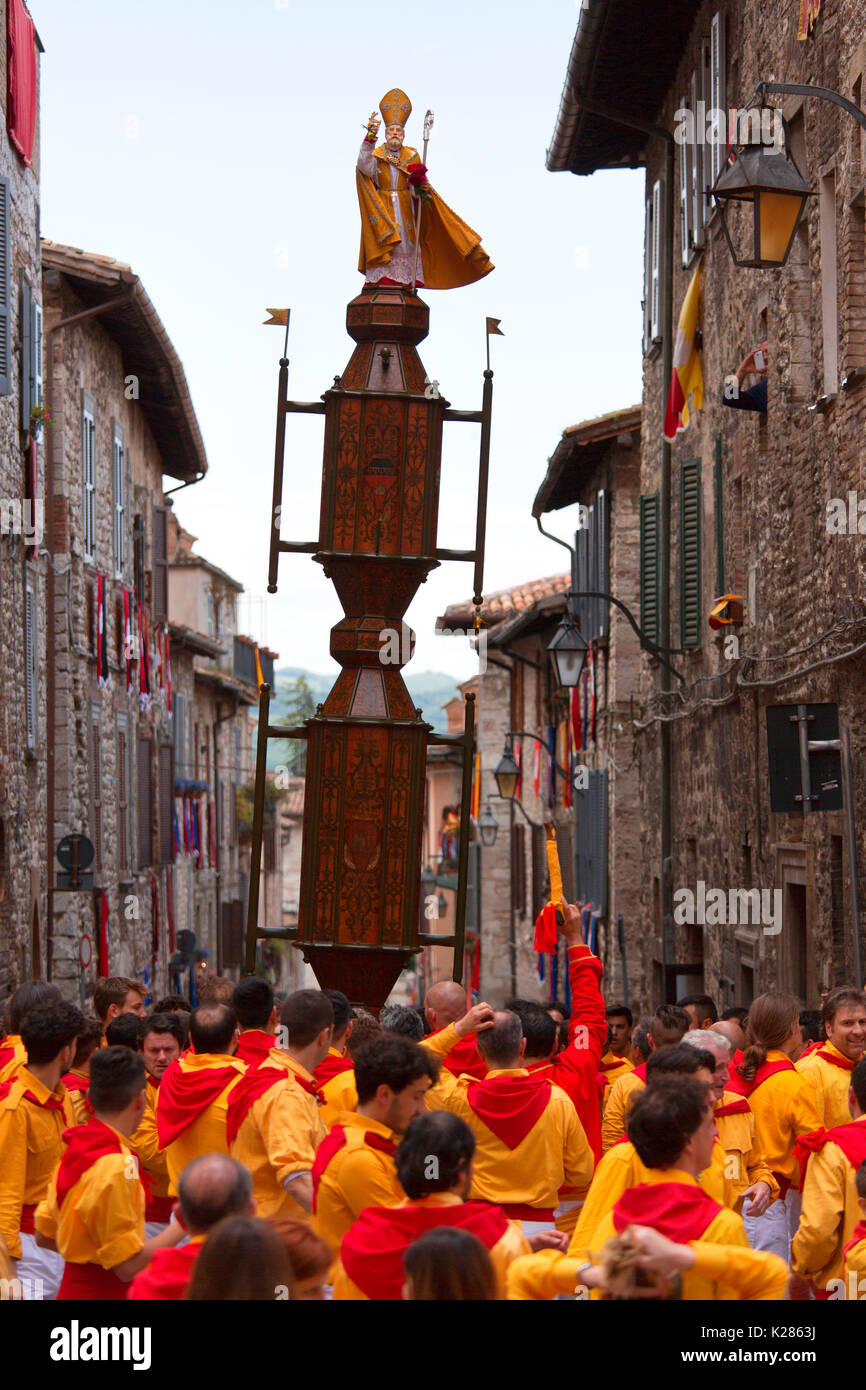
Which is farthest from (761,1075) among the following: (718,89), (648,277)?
(648,277)

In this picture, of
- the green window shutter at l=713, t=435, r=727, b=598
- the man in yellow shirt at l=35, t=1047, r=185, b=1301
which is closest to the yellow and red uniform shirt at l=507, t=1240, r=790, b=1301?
the man in yellow shirt at l=35, t=1047, r=185, b=1301

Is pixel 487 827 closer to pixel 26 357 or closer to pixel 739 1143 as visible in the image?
pixel 26 357

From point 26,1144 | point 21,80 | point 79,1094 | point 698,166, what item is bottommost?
point 26,1144

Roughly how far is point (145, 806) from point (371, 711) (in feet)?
53.8

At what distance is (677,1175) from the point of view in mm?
4230

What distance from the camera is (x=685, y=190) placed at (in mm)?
17859

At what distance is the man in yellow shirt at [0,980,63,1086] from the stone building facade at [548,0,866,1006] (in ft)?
15.3

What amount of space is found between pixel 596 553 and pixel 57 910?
28.0 feet

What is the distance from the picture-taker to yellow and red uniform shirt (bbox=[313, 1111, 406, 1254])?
4.66 metres

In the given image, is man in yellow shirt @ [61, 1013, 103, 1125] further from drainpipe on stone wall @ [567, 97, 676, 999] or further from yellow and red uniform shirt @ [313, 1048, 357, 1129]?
drainpipe on stone wall @ [567, 97, 676, 999]

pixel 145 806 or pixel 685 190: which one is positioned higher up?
pixel 685 190

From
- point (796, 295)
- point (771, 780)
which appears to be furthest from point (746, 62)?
point (771, 780)

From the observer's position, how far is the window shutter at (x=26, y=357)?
16.2 m
